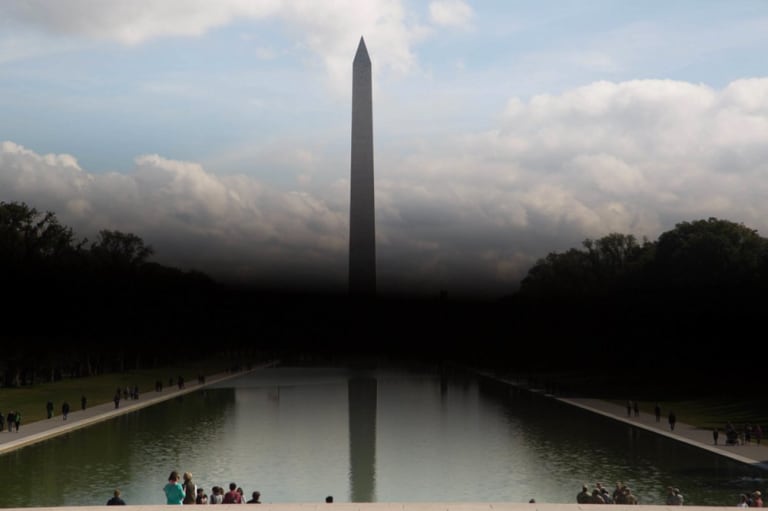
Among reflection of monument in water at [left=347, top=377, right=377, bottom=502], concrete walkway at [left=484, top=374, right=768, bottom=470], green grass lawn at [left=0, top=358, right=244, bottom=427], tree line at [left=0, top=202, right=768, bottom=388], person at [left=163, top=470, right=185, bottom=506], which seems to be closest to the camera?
person at [left=163, top=470, right=185, bottom=506]

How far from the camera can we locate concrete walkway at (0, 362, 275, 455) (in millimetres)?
38000

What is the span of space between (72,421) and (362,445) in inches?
654

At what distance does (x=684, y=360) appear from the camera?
7956 cm

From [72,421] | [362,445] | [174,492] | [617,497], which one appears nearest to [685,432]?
[362,445]

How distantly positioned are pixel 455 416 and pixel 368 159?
35.2 m

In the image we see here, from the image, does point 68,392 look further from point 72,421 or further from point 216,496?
point 216,496

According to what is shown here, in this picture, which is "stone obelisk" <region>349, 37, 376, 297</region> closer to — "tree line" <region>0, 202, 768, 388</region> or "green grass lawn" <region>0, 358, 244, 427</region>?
"tree line" <region>0, 202, 768, 388</region>

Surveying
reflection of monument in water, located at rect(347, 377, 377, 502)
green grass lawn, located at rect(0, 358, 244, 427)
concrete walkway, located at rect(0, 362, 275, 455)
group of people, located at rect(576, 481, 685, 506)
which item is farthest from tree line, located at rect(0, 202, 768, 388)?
group of people, located at rect(576, 481, 685, 506)

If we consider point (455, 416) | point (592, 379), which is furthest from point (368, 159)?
point (455, 416)

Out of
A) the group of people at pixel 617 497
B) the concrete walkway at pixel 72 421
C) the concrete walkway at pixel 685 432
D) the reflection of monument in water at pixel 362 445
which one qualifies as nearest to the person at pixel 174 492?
the group of people at pixel 617 497

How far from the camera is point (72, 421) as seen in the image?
151 feet

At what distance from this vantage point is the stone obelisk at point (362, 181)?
78438mm

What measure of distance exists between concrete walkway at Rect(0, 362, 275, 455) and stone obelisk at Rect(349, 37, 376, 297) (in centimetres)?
2079

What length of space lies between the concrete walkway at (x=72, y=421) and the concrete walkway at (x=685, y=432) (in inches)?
1109
